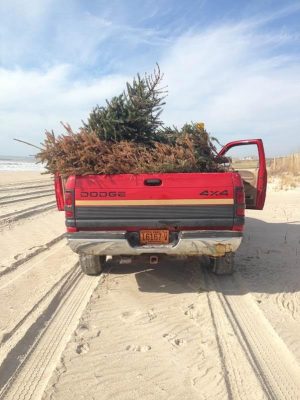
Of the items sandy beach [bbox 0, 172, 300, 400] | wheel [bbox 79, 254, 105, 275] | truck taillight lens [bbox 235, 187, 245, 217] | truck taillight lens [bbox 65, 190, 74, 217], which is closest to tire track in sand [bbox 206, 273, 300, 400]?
sandy beach [bbox 0, 172, 300, 400]

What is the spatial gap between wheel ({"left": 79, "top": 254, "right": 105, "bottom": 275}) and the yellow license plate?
3.40 feet

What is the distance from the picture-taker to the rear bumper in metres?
5.09

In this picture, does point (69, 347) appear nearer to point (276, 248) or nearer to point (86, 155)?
point (86, 155)

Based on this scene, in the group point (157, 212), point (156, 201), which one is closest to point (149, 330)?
point (157, 212)

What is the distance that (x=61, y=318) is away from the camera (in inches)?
179

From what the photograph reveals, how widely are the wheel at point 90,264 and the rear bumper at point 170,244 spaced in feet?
2.25

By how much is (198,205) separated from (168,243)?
624 mm

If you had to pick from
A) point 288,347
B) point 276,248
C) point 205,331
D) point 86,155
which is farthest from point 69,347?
point 276,248

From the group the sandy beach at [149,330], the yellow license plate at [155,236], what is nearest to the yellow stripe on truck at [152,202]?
the yellow license plate at [155,236]

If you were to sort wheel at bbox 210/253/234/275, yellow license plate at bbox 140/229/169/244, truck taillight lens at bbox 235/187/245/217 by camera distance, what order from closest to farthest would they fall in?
1. truck taillight lens at bbox 235/187/245/217
2. yellow license plate at bbox 140/229/169/244
3. wheel at bbox 210/253/234/275

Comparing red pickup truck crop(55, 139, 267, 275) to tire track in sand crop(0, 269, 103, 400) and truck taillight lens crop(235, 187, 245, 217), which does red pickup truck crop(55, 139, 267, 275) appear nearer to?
truck taillight lens crop(235, 187, 245, 217)

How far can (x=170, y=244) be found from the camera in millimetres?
5199

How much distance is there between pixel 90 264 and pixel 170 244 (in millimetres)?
1374

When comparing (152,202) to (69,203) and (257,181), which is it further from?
(257,181)
